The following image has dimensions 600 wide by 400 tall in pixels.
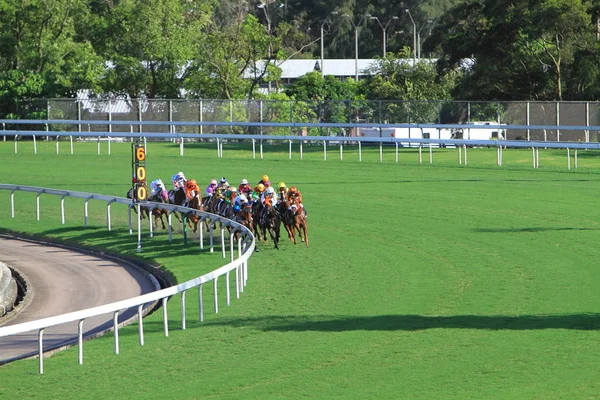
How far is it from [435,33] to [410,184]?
80.9 ft

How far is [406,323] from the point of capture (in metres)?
12.5

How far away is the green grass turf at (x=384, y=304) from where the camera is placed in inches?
392

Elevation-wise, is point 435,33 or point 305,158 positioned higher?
point 435,33

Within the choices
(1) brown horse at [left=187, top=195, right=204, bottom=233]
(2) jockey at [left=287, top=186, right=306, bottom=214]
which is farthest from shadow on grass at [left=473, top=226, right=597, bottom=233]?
(1) brown horse at [left=187, top=195, right=204, bottom=233]

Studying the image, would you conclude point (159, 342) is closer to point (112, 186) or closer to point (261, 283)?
point (261, 283)

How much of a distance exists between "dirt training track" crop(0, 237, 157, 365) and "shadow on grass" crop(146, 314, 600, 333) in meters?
1.54

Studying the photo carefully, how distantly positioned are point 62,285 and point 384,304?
6282mm

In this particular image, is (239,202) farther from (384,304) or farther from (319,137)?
(319,137)

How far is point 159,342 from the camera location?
1177 cm

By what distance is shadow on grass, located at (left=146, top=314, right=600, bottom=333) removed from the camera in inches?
484

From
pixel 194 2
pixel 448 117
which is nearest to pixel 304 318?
pixel 448 117

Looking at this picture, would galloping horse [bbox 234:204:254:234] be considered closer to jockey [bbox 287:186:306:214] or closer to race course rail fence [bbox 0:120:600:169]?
jockey [bbox 287:186:306:214]

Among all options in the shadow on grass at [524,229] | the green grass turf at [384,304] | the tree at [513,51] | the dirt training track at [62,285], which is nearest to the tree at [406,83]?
the tree at [513,51]

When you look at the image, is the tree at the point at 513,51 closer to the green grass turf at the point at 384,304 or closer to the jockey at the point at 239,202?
the green grass turf at the point at 384,304
